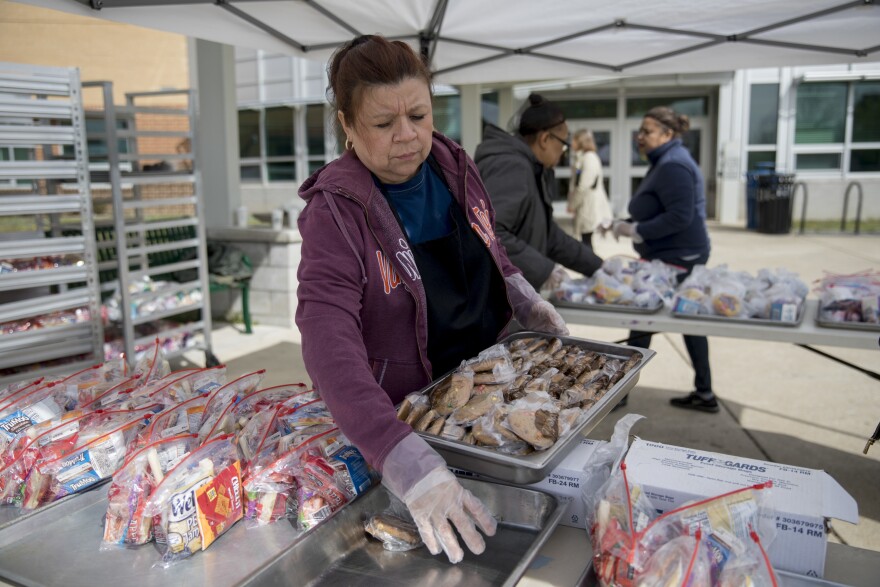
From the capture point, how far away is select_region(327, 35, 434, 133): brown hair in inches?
63.2

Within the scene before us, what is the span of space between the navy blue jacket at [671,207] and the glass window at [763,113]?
41.0ft

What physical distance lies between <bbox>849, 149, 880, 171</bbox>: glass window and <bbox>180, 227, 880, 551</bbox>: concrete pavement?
1132cm

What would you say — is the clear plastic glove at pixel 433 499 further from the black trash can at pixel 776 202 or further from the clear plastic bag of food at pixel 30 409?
the black trash can at pixel 776 202

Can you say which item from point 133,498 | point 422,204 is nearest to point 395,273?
point 422,204

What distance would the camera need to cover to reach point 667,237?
15.6 ft

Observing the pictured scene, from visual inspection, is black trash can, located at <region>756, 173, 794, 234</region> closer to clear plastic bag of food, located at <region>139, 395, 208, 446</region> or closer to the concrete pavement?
the concrete pavement

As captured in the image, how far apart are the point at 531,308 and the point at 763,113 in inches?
620

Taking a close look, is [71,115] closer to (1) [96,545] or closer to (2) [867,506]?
(1) [96,545]

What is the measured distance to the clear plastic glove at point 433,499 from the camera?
49.9 inches

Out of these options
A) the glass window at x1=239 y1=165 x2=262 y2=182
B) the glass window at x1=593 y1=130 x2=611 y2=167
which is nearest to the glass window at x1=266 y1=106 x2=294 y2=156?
the glass window at x1=239 y1=165 x2=262 y2=182

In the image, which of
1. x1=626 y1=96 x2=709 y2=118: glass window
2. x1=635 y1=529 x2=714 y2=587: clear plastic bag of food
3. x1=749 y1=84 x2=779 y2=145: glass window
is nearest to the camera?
x1=635 y1=529 x2=714 y2=587: clear plastic bag of food

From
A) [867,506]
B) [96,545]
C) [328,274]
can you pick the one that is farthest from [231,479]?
[867,506]

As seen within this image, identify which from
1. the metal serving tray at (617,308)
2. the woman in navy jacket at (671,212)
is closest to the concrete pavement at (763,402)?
the woman in navy jacket at (671,212)

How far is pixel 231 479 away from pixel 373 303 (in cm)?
54
